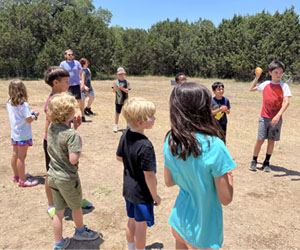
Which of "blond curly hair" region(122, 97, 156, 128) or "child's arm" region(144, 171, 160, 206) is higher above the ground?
"blond curly hair" region(122, 97, 156, 128)

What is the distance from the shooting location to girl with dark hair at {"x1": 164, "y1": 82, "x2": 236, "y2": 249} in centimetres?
167

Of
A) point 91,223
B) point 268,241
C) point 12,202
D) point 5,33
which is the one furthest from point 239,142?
point 5,33

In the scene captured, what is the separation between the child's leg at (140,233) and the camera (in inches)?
98.0

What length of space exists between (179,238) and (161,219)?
5.50 ft

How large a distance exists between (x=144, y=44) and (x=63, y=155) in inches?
1372

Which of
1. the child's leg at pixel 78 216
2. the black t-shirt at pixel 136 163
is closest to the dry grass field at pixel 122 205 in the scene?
the child's leg at pixel 78 216

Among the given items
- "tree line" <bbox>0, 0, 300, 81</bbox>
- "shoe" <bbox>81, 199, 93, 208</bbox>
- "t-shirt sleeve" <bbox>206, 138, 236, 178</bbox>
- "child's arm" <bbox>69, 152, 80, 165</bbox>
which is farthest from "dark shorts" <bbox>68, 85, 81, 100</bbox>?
"tree line" <bbox>0, 0, 300, 81</bbox>

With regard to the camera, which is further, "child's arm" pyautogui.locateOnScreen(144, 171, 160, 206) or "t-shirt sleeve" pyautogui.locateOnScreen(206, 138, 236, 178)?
"child's arm" pyautogui.locateOnScreen(144, 171, 160, 206)

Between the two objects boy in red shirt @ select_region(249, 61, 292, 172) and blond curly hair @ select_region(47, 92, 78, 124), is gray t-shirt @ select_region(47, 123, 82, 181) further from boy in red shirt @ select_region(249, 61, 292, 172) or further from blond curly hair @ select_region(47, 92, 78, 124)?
boy in red shirt @ select_region(249, 61, 292, 172)

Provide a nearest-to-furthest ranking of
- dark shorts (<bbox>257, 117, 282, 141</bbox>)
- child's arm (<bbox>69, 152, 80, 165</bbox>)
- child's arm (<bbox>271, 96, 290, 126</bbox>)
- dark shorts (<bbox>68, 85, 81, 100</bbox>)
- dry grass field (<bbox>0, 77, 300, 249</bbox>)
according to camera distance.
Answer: child's arm (<bbox>69, 152, 80, 165</bbox>) < dry grass field (<bbox>0, 77, 300, 249</bbox>) < child's arm (<bbox>271, 96, 290, 126</bbox>) < dark shorts (<bbox>257, 117, 282, 141</bbox>) < dark shorts (<bbox>68, 85, 81, 100</bbox>)

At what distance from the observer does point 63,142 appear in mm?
2637

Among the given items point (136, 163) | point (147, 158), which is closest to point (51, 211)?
point (136, 163)

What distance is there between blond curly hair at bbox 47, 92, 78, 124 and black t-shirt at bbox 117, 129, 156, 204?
610 millimetres

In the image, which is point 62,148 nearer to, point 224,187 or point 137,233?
point 137,233
